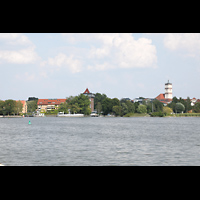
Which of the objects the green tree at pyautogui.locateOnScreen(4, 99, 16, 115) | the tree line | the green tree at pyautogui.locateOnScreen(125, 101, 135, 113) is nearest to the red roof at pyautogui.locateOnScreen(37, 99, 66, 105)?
the tree line

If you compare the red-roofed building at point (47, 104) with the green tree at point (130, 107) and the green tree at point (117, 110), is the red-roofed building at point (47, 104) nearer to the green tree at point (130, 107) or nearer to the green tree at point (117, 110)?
the green tree at point (117, 110)

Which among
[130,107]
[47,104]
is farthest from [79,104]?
[47,104]

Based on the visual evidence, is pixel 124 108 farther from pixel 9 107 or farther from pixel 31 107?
pixel 31 107

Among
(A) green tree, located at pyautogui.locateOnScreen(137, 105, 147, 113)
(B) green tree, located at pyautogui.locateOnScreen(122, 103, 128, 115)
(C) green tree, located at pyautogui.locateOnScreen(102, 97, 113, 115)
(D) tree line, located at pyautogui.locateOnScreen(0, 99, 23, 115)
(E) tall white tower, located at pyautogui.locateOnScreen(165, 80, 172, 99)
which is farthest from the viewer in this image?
(E) tall white tower, located at pyautogui.locateOnScreen(165, 80, 172, 99)

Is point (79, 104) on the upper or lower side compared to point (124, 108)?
upper

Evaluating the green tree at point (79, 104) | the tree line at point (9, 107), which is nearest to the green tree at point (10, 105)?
the tree line at point (9, 107)

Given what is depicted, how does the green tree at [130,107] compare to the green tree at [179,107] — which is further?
the green tree at [179,107]

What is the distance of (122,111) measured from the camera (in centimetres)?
9494

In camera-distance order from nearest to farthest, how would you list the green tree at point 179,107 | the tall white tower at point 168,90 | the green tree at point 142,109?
the green tree at point 142,109 → the green tree at point 179,107 → the tall white tower at point 168,90

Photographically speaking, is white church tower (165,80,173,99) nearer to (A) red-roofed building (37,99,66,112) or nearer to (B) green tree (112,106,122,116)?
(A) red-roofed building (37,99,66,112)
